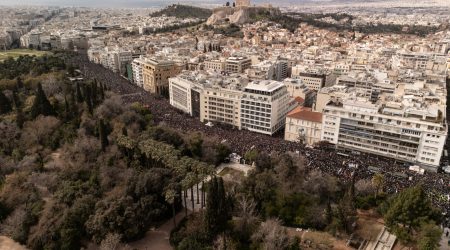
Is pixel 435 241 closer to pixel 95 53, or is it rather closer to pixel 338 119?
pixel 338 119

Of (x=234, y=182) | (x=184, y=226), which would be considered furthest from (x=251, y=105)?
(x=184, y=226)

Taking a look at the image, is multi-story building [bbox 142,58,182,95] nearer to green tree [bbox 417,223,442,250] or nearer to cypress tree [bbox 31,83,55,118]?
cypress tree [bbox 31,83,55,118]

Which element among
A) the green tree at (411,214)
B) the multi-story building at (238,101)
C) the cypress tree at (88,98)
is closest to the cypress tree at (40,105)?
the cypress tree at (88,98)

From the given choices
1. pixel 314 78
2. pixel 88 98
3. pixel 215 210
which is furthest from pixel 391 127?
pixel 88 98

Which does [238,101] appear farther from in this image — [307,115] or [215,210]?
[215,210]

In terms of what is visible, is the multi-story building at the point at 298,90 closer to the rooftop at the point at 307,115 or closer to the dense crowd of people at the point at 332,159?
the rooftop at the point at 307,115
